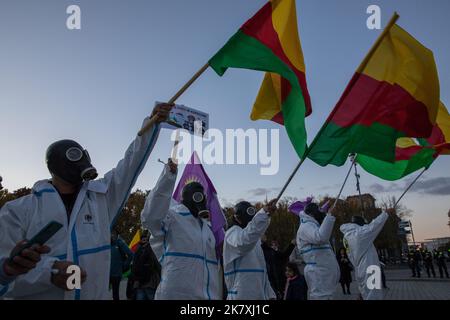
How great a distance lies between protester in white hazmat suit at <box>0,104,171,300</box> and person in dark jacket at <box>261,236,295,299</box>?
6.73 metres

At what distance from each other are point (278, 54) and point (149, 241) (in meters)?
3.15

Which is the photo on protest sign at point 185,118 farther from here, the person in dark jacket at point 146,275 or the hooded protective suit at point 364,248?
the hooded protective suit at point 364,248

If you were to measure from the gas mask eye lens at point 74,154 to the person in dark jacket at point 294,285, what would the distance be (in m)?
6.40

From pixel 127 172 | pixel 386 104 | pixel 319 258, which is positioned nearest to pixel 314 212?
pixel 319 258

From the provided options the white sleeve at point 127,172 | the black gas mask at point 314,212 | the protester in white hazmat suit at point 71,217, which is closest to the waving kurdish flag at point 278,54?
the white sleeve at point 127,172

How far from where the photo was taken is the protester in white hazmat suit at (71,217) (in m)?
2.88

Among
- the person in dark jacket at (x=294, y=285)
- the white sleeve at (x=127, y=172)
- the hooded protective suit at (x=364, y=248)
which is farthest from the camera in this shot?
the hooded protective suit at (x=364, y=248)

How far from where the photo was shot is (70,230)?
313cm

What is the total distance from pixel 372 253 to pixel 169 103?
6.92 meters

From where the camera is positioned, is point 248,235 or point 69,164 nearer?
point 69,164

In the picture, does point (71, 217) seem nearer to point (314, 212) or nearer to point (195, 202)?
point (195, 202)

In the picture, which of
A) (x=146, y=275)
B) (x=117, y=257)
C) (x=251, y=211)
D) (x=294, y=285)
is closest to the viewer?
(x=251, y=211)

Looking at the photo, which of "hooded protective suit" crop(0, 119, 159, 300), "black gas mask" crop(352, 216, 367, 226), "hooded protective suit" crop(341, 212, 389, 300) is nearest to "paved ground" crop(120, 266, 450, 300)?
"hooded protective suit" crop(341, 212, 389, 300)

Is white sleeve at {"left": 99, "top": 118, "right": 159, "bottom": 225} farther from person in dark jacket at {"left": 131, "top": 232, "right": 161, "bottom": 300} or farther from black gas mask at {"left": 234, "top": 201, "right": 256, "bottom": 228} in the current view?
person in dark jacket at {"left": 131, "top": 232, "right": 161, "bottom": 300}
